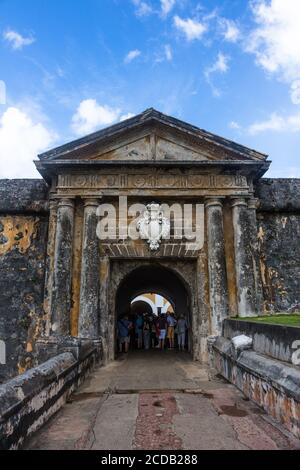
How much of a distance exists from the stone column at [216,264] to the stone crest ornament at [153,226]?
3.59 ft

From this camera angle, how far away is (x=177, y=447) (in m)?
3.27

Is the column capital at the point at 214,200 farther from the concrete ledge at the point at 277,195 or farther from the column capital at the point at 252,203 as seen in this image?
the concrete ledge at the point at 277,195

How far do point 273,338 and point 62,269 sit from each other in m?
5.58

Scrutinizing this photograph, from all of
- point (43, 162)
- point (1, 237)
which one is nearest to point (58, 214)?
point (43, 162)

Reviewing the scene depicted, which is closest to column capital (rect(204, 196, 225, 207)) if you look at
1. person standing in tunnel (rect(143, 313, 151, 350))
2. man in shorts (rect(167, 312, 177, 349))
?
man in shorts (rect(167, 312, 177, 349))

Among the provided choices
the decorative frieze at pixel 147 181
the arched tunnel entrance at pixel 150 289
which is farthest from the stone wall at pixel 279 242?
the arched tunnel entrance at pixel 150 289

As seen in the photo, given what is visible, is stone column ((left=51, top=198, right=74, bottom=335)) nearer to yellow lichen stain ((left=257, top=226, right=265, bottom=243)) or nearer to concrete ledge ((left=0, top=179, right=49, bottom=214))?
concrete ledge ((left=0, top=179, right=49, bottom=214))

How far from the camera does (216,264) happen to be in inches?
352

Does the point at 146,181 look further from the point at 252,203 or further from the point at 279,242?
the point at 279,242

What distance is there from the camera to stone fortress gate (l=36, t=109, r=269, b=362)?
8984 millimetres

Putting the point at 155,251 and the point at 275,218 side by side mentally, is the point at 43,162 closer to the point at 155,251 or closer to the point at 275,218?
the point at 155,251

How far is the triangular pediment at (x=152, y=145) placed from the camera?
Result: 369 inches

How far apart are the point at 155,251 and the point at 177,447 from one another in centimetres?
618

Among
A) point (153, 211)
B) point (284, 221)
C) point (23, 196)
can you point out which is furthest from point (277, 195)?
point (23, 196)
